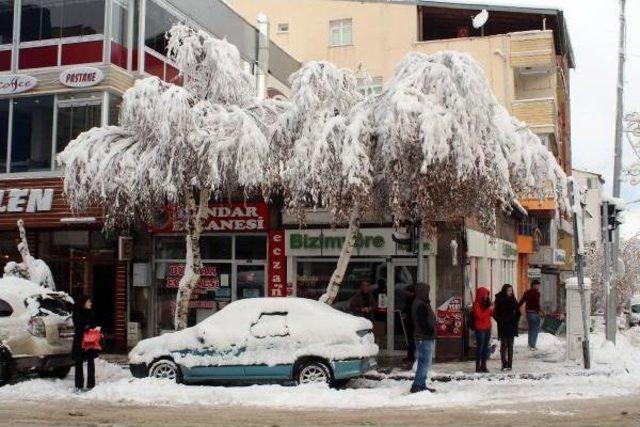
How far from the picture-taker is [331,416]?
10.2 metres

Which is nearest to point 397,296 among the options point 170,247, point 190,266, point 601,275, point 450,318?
point 450,318

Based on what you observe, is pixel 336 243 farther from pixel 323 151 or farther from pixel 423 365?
pixel 423 365

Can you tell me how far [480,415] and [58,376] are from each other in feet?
26.5

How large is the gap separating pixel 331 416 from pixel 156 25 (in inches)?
549

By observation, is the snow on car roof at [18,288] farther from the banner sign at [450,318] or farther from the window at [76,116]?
the banner sign at [450,318]

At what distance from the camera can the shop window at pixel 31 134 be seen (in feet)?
65.6

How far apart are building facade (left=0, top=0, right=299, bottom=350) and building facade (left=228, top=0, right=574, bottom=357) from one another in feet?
32.8

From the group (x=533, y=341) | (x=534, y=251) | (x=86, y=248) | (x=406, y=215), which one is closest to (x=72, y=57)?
(x=86, y=248)

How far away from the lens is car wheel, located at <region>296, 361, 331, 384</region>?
12109mm

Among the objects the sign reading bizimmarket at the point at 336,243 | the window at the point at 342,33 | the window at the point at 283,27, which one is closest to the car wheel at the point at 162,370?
the sign reading bizimmarket at the point at 336,243

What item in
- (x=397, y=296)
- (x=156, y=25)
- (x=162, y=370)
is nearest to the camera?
(x=162, y=370)

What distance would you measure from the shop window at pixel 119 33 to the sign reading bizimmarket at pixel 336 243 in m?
6.29

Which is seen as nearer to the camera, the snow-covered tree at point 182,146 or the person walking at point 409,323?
the snow-covered tree at point 182,146

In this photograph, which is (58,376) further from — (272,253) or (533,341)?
(533,341)
